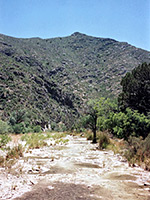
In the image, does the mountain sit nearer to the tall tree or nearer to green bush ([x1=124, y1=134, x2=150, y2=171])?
the tall tree

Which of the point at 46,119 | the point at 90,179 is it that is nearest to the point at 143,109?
the point at 90,179

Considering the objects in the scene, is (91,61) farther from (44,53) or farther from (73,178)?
(73,178)

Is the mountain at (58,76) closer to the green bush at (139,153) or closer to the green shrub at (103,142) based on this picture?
the green shrub at (103,142)

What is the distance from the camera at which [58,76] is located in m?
89.8

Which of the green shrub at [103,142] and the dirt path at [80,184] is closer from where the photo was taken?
the dirt path at [80,184]

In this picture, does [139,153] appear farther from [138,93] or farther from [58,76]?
[58,76]

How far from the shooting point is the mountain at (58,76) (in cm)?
5588

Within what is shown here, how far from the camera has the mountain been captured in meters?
55.9

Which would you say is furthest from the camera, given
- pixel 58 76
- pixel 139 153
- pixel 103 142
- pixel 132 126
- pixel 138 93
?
pixel 58 76

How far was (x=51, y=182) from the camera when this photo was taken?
503 centimetres

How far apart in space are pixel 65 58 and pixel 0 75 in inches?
2223

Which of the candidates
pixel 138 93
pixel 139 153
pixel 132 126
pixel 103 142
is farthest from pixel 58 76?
pixel 139 153

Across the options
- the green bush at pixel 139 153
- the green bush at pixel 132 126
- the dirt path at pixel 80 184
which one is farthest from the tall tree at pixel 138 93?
the dirt path at pixel 80 184

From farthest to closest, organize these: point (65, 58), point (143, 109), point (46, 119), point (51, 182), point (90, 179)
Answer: point (65, 58)
point (46, 119)
point (143, 109)
point (90, 179)
point (51, 182)
